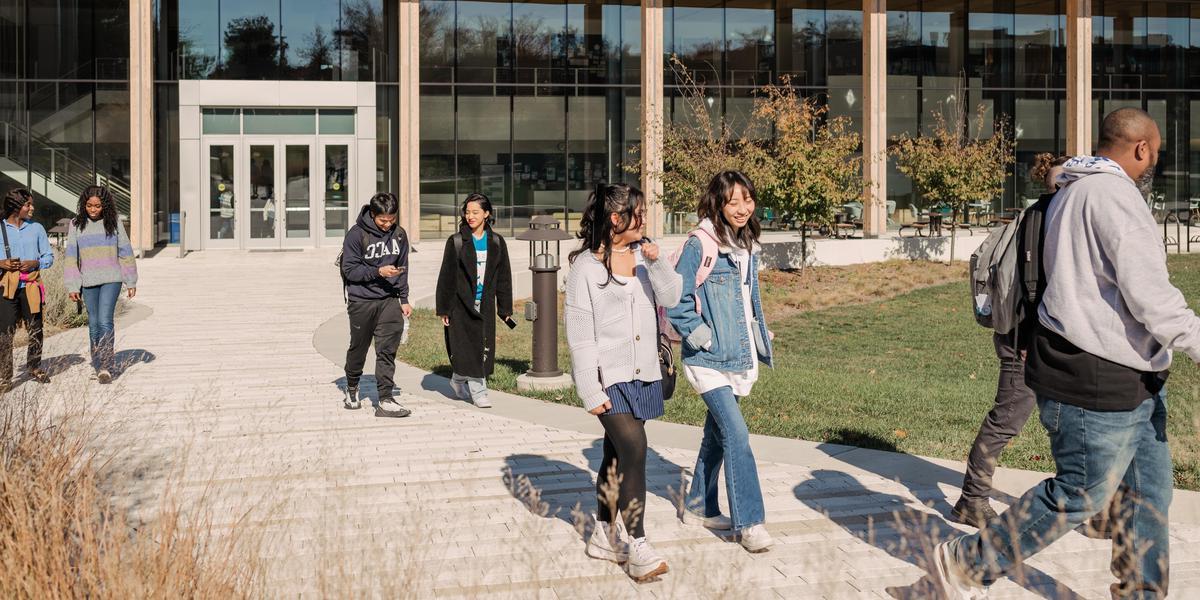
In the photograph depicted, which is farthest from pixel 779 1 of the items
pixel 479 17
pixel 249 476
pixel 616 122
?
pixel 249 476

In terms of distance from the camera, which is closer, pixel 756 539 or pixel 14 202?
pixel 756 539

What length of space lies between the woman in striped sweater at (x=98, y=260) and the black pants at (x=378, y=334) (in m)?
2.58

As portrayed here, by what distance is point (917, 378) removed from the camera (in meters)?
12.5

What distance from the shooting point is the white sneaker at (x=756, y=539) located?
5816 mm

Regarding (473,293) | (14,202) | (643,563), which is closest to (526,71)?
(14,202)

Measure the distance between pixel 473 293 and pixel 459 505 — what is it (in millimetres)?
3768

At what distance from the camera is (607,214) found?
5.61 meters

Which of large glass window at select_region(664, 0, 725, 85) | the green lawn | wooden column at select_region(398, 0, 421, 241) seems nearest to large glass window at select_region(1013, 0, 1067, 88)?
large glass window at select_region(664, 0, 725, 85)

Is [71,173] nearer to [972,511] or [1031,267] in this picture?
[972,511]

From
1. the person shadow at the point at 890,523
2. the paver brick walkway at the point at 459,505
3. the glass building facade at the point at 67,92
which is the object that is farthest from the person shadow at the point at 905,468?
the glass building facade at the point at 67,92

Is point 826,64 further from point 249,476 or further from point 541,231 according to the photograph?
point 249,476

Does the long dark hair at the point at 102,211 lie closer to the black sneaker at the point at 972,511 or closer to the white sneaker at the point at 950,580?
the black sneaker at the point at 972,511

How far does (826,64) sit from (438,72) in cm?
1059

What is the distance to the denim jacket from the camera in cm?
583
